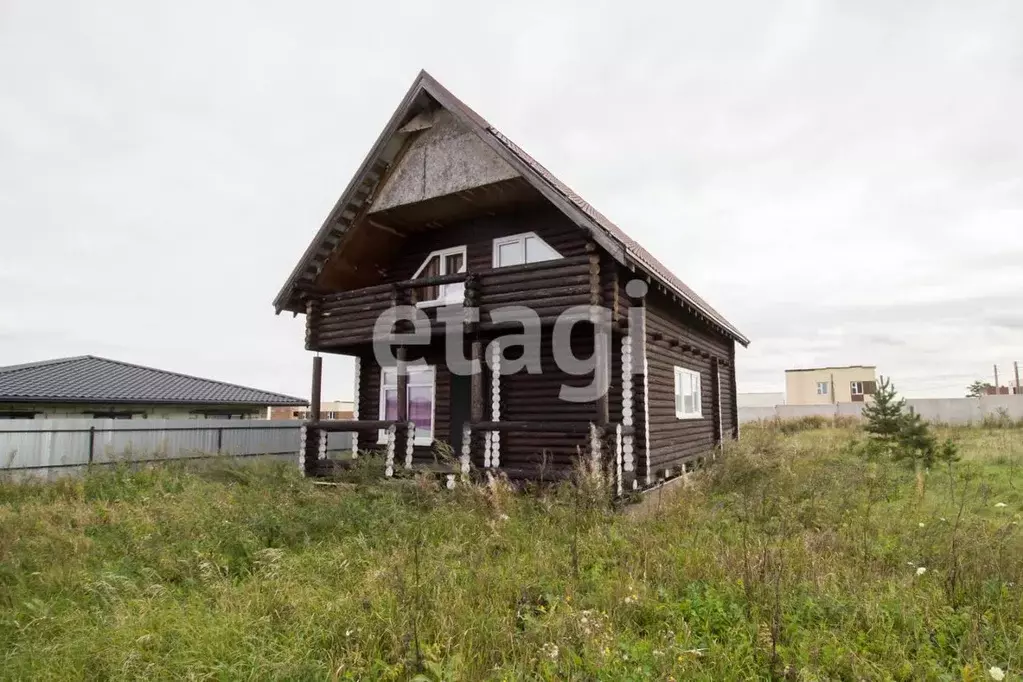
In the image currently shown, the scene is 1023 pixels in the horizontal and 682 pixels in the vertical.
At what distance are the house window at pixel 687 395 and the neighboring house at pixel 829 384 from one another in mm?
47868

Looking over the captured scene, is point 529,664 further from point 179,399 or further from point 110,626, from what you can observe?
point 179,399

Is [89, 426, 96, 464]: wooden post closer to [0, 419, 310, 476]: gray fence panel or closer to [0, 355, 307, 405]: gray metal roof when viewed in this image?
[0, 419, 310, 476]: gray fence panel

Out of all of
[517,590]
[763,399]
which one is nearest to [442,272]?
[517,590]

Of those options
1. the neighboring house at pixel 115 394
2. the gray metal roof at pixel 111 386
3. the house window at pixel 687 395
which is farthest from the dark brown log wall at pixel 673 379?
the neighboring house at pixel 115 394

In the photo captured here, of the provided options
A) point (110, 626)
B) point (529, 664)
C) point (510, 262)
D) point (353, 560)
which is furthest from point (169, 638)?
point (510, 262)

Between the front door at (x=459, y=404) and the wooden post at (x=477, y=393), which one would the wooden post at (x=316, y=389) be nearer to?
the front door at (x=459, y=404)

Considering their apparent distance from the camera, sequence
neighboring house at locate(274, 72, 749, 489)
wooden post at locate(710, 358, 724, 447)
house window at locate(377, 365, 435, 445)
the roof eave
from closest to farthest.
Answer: neighboring house at locate(274, 72, 749, 489) < house window at locate(377, 365, 435, 445) < the roof eave < wooden post at locate(710, 358, 724, 447)

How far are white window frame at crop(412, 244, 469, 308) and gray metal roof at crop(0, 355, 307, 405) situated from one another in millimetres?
12837

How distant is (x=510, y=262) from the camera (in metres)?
13.7

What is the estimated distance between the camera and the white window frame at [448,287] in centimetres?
1387

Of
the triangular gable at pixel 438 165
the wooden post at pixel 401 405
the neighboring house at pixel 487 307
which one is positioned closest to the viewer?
the neighboring house at pixel 487 307

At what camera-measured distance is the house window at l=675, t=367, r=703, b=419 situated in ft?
50.2

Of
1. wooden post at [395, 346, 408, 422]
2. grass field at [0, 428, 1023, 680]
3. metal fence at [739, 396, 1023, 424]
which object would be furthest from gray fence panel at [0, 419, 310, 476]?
metal fence at [739, 396, 1023, 424]

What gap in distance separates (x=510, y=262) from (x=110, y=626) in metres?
10.2
